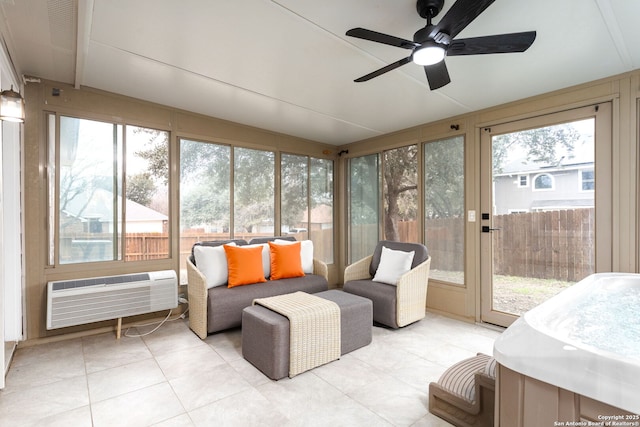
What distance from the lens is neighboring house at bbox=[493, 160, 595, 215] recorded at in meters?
2.90

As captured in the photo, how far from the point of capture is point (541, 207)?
125 inches

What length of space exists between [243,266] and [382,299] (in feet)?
5.13

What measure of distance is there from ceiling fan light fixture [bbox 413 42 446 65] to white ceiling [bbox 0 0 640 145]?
272 mm

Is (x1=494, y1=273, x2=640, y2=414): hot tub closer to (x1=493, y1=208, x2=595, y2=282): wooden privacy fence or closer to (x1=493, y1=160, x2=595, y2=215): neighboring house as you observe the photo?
(x1=493, y1=208, x2=595, y2=282): wooden privacy fence

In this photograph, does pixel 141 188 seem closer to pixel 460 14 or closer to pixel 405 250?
pixel 405 250

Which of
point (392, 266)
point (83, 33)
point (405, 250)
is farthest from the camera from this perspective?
point (405, 250)

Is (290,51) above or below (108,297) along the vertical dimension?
above

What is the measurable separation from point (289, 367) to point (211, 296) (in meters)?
1.16

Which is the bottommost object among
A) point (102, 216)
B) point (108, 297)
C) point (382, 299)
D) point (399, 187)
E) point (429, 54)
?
point (382, 299)

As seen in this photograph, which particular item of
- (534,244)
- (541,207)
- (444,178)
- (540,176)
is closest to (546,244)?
(534,244)

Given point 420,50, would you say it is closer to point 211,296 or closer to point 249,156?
point 211,296

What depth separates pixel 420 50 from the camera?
1794mm

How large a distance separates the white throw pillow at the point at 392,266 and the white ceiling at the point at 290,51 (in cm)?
174

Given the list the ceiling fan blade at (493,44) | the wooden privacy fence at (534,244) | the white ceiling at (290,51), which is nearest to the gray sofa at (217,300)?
the white ceiling at (290,51)
